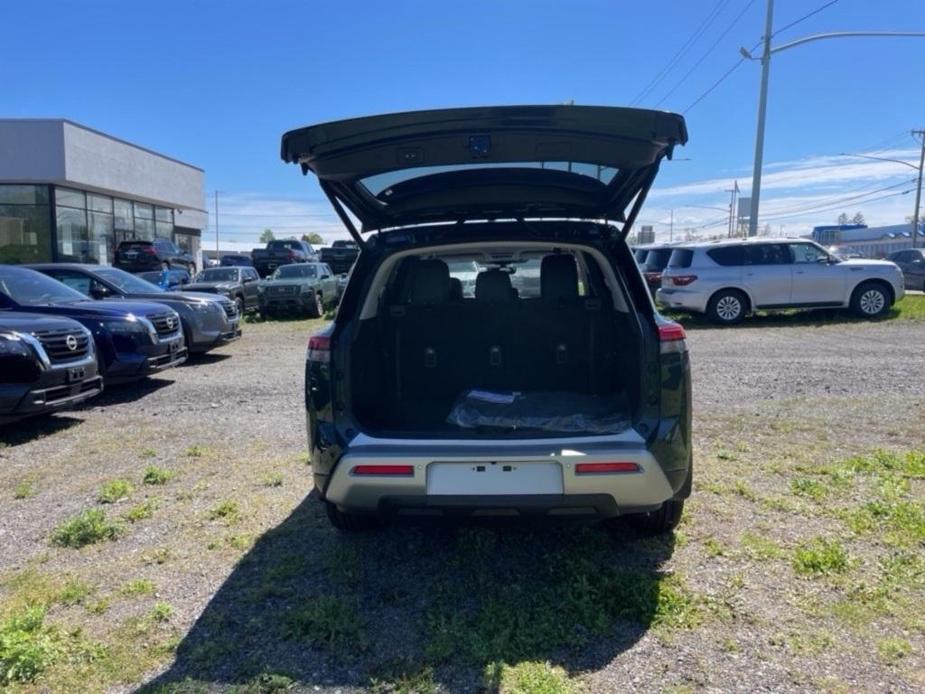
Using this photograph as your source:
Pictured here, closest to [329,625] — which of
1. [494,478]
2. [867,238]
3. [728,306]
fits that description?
[494,478]

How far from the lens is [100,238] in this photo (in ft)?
97.6

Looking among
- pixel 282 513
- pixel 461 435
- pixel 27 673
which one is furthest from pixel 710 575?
pixel 27 673

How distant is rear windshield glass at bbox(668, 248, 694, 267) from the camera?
15.2m

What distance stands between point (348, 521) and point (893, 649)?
2.53 metres

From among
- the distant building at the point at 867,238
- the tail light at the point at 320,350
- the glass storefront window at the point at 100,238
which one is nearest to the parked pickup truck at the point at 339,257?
the glass storefront window at the point at 100,238

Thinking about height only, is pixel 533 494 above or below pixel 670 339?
below

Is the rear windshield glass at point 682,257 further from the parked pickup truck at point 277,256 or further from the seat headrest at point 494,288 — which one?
the parked pickup truck at point 277,256

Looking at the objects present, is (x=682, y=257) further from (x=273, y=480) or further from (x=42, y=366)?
(x=42, y=366)

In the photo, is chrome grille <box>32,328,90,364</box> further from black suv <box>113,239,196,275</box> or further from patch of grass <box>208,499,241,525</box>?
black suv <box>113,239,196,275</box>

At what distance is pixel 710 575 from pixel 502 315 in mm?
1787

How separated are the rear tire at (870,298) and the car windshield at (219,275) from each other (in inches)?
608

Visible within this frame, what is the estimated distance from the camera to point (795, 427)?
6254 millimetres

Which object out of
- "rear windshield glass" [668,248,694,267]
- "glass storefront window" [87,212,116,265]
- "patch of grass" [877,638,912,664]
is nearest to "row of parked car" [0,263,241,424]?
"patch of grass" [877,638,912,664]

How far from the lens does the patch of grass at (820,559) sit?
11.3 ft
